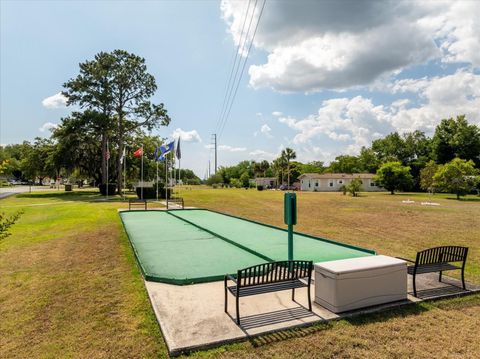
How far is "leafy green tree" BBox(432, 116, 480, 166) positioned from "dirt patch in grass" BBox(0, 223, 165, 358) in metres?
64.4

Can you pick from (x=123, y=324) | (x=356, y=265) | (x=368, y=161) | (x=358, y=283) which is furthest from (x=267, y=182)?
(x=123, y=324)

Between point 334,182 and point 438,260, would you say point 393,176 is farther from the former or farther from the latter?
point 438,260

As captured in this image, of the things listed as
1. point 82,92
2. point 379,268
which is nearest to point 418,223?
point 379,268

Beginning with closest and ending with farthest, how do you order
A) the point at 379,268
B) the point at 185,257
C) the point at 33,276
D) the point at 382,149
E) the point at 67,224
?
the point at 379,268 < the point at 33,276 < the point at 185,257 < the point at 67,224 < the point at 382,149

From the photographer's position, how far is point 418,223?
53.0 feet

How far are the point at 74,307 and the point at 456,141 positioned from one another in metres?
67.1

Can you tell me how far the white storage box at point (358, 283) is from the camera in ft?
16.2

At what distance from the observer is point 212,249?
955 centimetres

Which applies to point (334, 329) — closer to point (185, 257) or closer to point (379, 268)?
point (379, 268)

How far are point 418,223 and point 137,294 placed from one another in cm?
1491

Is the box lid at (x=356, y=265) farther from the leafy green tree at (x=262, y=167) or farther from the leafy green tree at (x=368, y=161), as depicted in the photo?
the leafy green tree at (x=262, y=167)

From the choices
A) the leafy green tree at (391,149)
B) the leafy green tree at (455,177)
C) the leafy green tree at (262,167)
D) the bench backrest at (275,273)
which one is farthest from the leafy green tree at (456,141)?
the bench backrest at (275,273)

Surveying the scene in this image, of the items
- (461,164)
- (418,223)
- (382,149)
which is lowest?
(418,223)

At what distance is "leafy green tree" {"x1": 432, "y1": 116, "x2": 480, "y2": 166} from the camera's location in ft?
187
